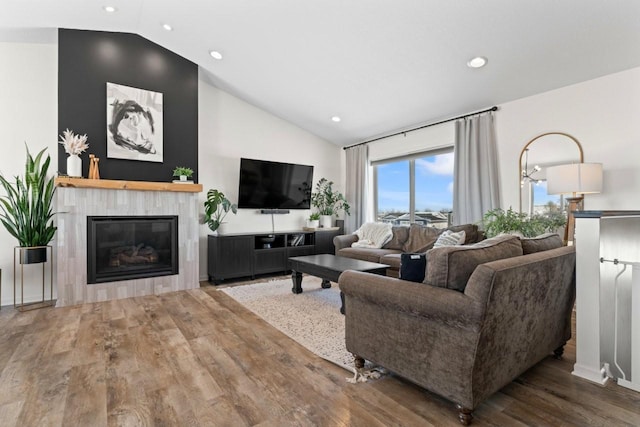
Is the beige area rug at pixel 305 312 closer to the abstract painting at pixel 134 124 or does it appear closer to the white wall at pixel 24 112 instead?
the abstract painting at pixel 134 124

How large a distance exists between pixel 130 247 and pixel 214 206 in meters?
1.20

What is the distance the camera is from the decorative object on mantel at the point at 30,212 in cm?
350

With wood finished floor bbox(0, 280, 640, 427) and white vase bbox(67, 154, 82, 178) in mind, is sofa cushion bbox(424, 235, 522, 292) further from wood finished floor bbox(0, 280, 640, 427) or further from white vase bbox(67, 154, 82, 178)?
white vase bbox(67, 154, 82, 178)

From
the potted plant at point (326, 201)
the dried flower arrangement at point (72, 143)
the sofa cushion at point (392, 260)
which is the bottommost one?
the sofa cushion at point (392, 260)

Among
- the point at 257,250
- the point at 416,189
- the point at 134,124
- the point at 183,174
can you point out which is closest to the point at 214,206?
the point at 183,174

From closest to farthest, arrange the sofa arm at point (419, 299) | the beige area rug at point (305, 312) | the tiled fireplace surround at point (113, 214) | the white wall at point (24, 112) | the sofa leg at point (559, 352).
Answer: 1. the sofa arm at point (419, 299)
2. the sofa leg at point (559, 352)
3. the beige area rug at point (305, 312)
4. the tiled fireplace surround at point (113, 214)
5. the white wall at point (24, 112)

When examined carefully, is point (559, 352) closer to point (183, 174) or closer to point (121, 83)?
point (183, 174)

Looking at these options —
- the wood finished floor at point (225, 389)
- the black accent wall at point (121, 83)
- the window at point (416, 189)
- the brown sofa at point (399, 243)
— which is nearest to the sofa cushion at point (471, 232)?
the brown sofa at point (399, 243)

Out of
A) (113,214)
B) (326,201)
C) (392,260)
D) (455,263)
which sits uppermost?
(326,201)

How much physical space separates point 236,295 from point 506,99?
410cm

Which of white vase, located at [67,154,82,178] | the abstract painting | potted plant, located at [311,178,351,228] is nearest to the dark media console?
potted plant, located at [311,178,351,228]

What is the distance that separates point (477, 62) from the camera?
3.32m

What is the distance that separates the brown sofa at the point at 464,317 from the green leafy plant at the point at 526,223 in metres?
1.30

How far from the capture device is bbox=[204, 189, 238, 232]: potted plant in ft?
15.6
